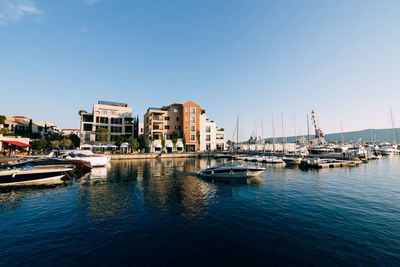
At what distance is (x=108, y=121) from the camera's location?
64.9 metres

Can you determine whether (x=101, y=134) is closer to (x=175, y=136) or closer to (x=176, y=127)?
(x=175, y=136)


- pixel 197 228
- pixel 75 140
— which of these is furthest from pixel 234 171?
pixel 75 140

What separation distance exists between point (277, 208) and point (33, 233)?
53.2ft

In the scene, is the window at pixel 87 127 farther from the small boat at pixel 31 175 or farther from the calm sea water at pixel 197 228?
the calm sea water at pixel 197 228

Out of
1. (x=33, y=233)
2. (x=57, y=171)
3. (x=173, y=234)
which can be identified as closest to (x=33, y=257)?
(x=33, y=233)

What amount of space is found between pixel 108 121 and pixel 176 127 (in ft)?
88.2

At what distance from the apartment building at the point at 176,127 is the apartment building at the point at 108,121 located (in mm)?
8645

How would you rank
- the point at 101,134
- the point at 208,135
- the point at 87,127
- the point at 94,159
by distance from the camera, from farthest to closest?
1. the point at 208,135
2. the point at 87,127
3. the point at 101,134
4. the point at 94,159

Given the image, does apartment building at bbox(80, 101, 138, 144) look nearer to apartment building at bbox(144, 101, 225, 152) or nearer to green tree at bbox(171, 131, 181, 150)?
apartment building at bbox(144, 101, 225, 152)

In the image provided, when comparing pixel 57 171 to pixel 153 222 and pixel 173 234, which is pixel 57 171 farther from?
pixel 173 234

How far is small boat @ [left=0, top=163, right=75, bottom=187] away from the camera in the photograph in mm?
18797

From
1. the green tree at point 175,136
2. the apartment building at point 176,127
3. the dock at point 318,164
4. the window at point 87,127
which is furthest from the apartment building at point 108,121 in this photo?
the dock at point 318,164

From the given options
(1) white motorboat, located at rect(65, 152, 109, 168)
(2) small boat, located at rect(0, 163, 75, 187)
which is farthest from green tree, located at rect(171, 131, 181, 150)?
(2) small boat, located at rect(0, 163, 75, 187)

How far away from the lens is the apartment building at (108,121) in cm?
6109
